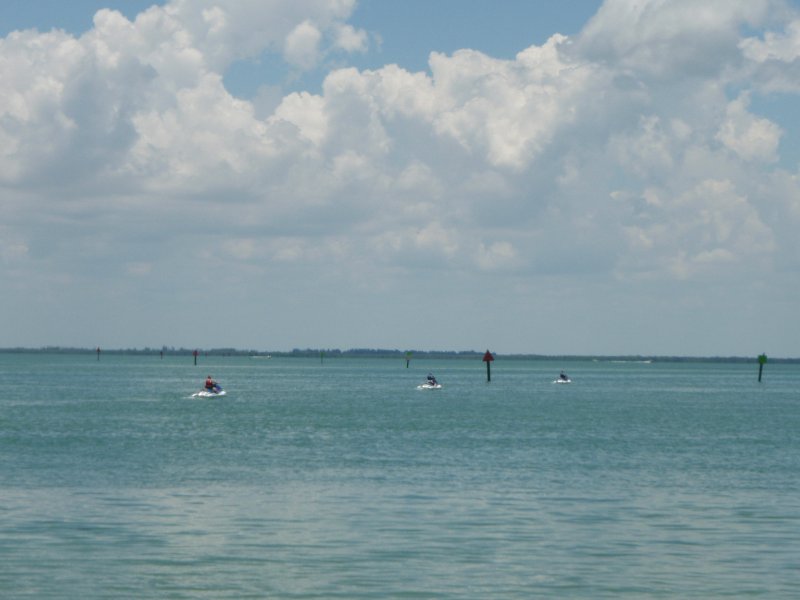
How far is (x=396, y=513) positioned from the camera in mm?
35656

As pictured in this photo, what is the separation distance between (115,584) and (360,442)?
3901 cm

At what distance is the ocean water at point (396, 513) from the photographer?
26094 mm

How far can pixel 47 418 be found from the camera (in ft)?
280

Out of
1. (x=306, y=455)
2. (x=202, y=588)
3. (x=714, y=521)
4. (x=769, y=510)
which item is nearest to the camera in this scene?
(x=202, y=588)

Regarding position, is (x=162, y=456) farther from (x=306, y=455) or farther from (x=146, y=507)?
(x=146, y=507)

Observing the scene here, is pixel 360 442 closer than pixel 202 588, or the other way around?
pixel 202 588

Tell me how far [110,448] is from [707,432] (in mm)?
38646

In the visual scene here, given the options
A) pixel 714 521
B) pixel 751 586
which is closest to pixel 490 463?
pixel 714 521

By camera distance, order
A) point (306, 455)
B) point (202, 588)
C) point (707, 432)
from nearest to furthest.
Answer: point (202, 588) → point (306, 455) → point (707, 432)

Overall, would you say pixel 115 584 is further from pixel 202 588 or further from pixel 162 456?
pixel 162 456

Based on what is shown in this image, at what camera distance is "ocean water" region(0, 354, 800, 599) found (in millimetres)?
26094

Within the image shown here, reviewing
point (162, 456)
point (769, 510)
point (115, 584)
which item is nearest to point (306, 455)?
point (162, 456)

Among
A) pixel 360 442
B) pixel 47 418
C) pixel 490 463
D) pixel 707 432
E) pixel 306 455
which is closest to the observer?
pixel 490 463

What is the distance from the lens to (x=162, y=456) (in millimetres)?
54875
